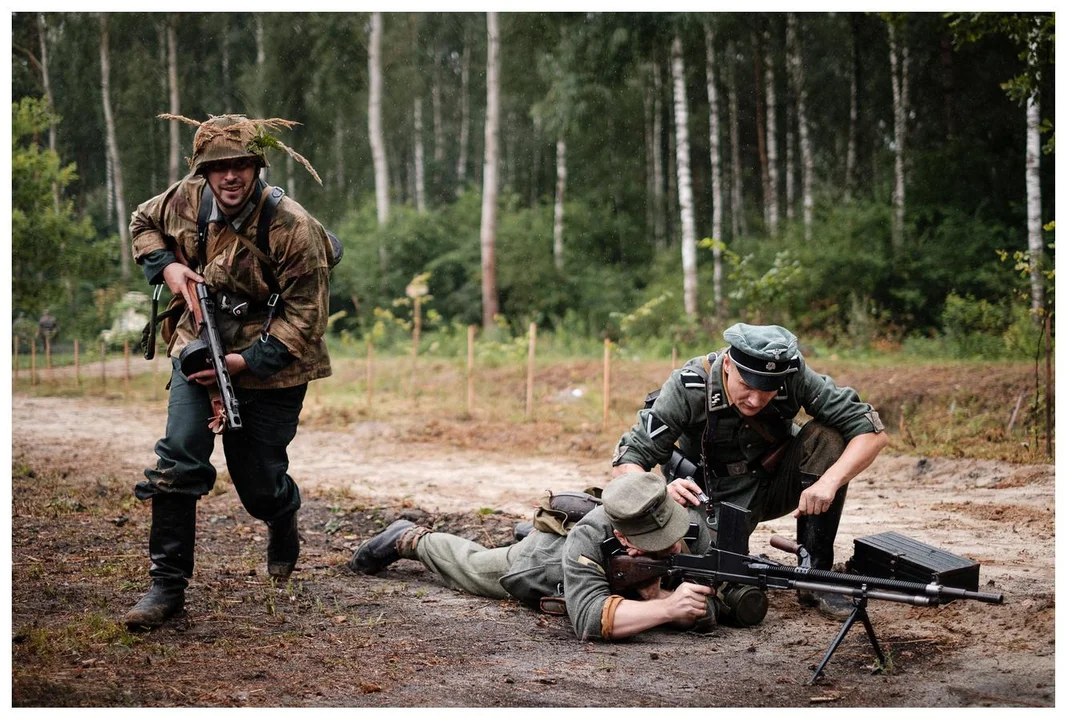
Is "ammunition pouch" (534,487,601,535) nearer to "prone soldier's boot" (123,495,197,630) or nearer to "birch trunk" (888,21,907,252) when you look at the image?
"prone soldier's boot" (123,495,197,630)

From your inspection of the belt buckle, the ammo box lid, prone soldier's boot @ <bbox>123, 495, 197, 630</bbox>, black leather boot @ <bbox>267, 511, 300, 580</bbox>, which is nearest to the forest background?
the belt buckle

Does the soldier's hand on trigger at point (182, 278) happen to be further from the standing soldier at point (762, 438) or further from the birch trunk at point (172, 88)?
the birch trunk at point (172, 88)

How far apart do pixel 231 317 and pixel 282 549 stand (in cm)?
118

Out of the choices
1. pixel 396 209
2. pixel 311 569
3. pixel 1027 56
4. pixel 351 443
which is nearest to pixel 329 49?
pixel 396 209

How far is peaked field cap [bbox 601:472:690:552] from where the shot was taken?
150 inches

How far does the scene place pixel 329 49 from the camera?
82.1 feet

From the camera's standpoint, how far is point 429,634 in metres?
4.08

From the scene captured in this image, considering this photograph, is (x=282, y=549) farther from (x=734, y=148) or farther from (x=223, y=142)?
(x=734, y=148)

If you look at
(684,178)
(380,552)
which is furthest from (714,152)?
(380,552)

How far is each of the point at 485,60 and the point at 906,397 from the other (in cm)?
2169

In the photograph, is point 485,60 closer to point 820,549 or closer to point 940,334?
point 940,334

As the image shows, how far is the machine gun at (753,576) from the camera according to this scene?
3436 millimetres

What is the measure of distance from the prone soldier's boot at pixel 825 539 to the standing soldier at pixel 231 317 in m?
2.17

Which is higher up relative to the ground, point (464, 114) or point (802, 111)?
point (464, 114)
